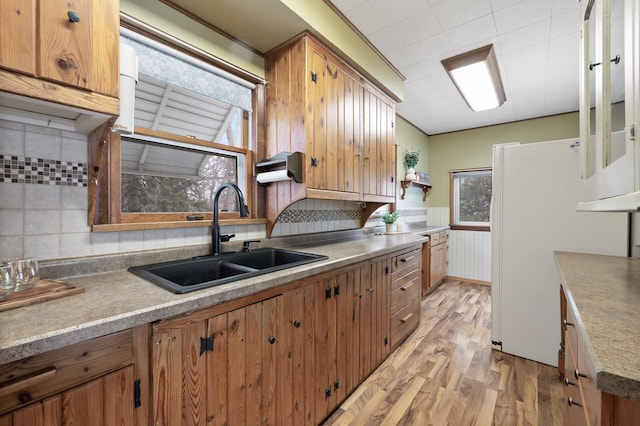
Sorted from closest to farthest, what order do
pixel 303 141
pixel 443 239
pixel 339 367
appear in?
pixel 339 367 → pixel 303 141 → pixel 443 239

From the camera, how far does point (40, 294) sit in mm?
871

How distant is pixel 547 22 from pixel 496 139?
2553 mm

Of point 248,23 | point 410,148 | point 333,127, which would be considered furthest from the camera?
point 410,148

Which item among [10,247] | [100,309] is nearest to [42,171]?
[10,247]

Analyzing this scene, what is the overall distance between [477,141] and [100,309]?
519 cm

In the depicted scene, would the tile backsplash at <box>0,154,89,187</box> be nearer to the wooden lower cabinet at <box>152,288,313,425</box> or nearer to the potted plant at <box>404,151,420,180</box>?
the wooden lower cabinet at <box>152,288,313,425</box>

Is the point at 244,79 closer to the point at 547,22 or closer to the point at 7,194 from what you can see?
the point at 7,194

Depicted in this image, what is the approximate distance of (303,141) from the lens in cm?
179

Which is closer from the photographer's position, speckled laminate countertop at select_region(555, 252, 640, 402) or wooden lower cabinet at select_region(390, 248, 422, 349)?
speckled laminate countertop at select_region(555, 252, 640, 402)

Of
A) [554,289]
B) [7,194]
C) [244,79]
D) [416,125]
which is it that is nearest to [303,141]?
[244,79]

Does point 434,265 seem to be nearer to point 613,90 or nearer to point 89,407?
point 613,90

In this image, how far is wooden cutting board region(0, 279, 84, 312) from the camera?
79 centimetres

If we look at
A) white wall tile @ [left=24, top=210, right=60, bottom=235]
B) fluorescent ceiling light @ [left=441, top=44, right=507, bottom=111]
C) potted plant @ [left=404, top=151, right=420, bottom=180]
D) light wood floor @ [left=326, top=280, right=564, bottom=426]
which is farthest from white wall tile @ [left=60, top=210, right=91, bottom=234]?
potted plant @ [left=404, top=151, right=420, bottom=180]

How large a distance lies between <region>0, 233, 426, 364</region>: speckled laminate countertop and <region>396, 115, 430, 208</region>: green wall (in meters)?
3.30
